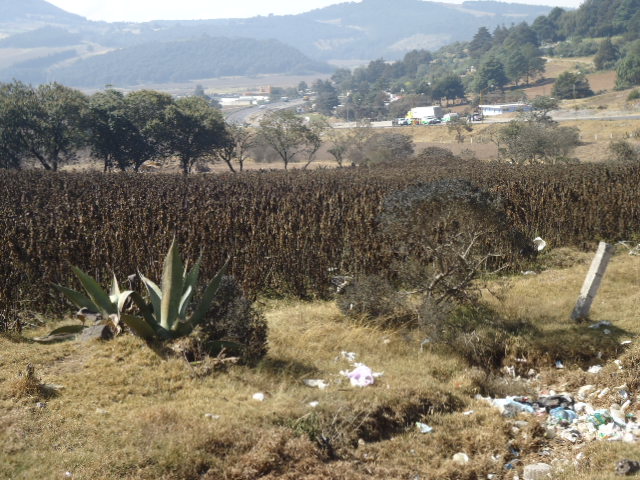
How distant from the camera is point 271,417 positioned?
575 centimetres

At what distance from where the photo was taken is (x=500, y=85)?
13388 cm

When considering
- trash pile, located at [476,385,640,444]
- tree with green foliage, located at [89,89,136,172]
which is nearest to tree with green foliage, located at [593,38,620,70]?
tree with green foliage, located at [89,89,136,172]

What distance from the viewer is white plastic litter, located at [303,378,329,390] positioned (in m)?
6.78

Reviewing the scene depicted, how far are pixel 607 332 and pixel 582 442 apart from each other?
2.89 meters

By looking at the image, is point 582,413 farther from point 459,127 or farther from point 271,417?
point 459,127

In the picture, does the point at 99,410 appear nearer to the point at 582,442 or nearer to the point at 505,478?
the point at 505,478

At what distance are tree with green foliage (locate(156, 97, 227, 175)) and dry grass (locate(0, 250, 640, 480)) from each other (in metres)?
32.8

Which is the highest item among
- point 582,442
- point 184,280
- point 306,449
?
point 184,280

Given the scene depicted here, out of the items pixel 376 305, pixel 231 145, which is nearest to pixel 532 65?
pixel 231 145

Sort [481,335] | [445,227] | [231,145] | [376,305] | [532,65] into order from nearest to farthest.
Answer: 1. [481,335]
2. [376,305]
3. [445,227]
4. [231,145]
5. [532,65]

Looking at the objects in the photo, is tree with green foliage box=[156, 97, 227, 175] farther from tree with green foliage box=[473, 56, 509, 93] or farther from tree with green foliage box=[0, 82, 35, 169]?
tree with green foliage box=[473, 56, 509, 93]

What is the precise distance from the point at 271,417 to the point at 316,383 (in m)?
1.16

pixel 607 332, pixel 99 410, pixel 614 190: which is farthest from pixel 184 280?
pixel 614 190

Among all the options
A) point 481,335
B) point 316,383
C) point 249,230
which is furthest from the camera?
point 249,230
